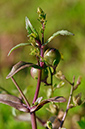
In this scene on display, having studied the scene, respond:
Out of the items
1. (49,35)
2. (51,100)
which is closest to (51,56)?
(51,100)

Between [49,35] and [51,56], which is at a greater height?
[49,35]

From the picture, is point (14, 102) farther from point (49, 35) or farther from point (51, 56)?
point (49, 35)

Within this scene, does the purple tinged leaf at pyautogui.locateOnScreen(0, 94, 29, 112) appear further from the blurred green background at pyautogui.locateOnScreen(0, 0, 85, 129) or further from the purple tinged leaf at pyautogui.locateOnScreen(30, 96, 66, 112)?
the blurred green background at pyautogui.locateOnScreen(0, 0, 85, 129)

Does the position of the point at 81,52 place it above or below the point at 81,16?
below

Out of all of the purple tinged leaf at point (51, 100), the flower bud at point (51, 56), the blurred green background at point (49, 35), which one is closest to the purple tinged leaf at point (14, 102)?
the purple tinged leaf at point (51, 100)

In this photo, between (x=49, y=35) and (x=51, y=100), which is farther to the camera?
(x=49, y=35)

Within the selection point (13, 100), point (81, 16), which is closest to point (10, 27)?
point (81, 16)

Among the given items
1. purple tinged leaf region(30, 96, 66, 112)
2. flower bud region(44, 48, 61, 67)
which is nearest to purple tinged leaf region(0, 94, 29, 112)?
purple tinged leaf region(30, 96, 66, 112)

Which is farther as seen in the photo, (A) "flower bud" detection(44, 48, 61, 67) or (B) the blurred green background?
(B) the blurred green background

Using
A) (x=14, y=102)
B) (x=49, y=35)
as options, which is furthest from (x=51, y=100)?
→ (x=49, y=35)

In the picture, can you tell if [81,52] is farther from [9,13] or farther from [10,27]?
[9,13]

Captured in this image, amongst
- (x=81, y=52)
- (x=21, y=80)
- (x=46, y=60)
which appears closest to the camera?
(x=46, y=60)
